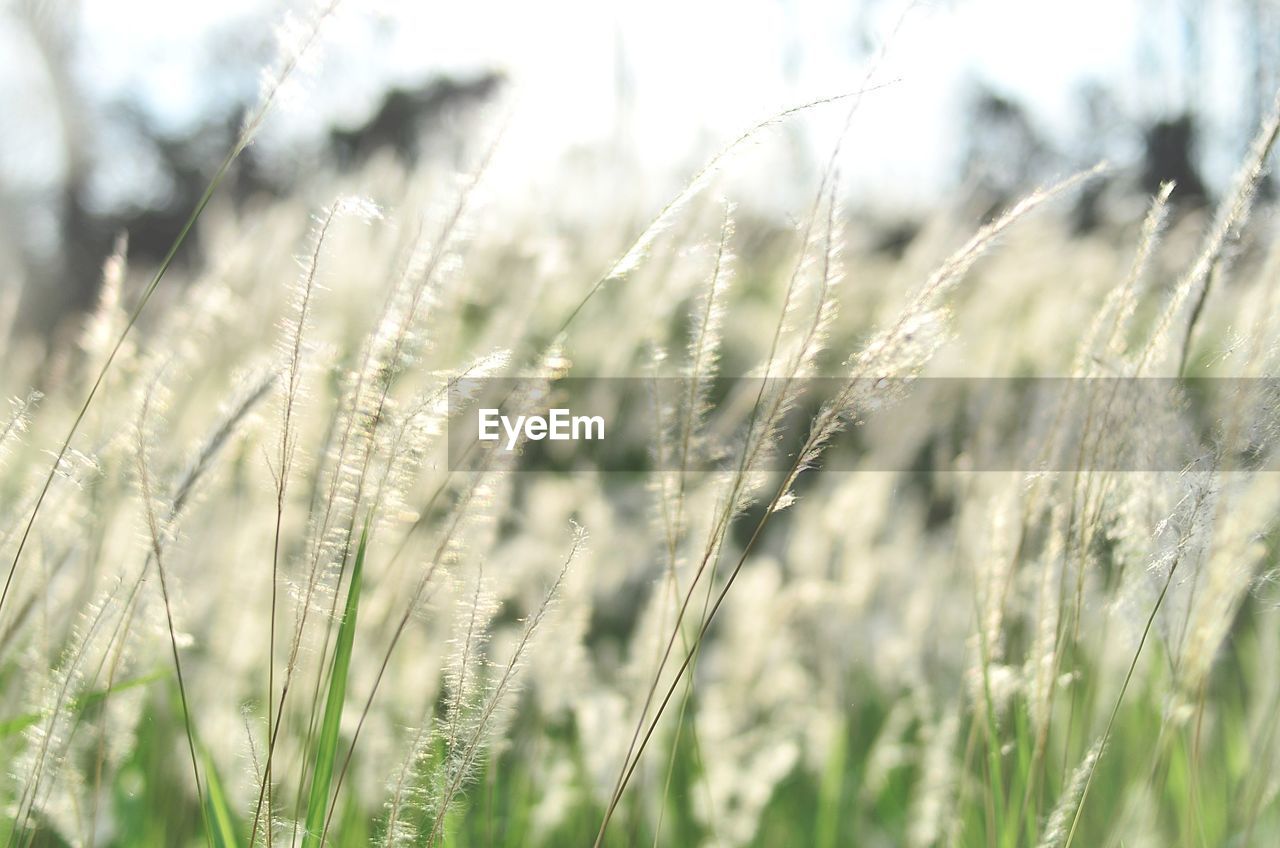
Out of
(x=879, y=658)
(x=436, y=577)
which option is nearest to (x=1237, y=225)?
(x=436, y=577)

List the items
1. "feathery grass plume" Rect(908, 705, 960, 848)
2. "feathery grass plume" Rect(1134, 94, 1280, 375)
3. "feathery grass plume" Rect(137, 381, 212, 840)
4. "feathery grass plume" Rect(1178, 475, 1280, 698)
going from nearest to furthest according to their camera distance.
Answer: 1. "feathery grass plume" Rect(137, 381, 212, 840)
2. "feathery grass plume" Rect(1134, 94, 1280, 375)
3. "feathery grass plume" Rect(1178, 475, 1280, 698)
4. "feathery grass plume" Rect(908, 705, 960, 848)

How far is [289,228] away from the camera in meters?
1.88

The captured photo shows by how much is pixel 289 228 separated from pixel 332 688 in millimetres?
1331

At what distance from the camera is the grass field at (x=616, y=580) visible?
78 cm

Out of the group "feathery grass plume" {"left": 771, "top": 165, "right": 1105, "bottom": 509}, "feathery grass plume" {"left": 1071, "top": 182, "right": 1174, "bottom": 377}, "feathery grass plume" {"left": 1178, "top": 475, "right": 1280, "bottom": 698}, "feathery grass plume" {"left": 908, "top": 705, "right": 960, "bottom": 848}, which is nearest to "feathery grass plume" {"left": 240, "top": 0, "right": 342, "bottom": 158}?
"feathery grass plume" {"left": 771, "top": 165, "right": 1105, "bottom": 509}

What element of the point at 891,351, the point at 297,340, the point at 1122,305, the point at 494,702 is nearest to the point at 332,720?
the point at 494,702

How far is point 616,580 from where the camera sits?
195 cm

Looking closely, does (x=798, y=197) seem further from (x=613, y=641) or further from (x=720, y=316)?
(x=720, y=316)

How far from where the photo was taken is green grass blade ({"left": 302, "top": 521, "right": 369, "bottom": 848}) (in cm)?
77

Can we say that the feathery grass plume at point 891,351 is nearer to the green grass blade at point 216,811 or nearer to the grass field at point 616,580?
the grass field at point 616,580

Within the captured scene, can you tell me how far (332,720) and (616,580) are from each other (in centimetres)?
120

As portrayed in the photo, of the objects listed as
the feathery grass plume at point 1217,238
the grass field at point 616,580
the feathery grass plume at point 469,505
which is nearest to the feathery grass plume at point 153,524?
the grass field at point 616,580

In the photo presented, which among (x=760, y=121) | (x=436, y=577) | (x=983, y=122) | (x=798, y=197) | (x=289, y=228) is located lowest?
(x=436, y=577)

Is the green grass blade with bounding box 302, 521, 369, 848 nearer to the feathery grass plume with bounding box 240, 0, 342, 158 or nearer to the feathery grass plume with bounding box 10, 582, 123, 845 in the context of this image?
the feathery grass plume with bounding box 10, 582, 123, 845
